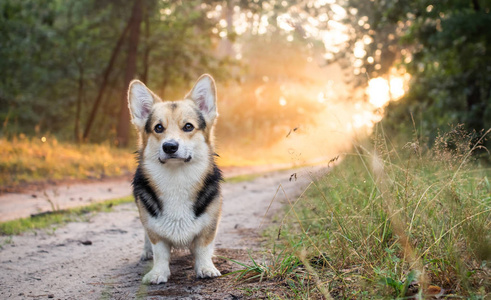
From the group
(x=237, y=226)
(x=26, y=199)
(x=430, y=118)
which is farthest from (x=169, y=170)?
(x=430, y=118)

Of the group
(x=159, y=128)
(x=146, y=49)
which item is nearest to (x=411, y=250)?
A: (x=159, y=128)

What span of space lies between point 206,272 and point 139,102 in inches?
68.0

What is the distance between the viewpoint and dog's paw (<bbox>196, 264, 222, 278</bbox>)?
3.34 m

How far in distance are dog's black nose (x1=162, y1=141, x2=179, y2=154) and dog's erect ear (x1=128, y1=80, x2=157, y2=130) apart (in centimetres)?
64

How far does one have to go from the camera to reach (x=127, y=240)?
16.6 feet

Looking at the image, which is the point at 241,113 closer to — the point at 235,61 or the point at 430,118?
the point at 235,61

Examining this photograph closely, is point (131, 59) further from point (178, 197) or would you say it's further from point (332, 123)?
point (178, 197)

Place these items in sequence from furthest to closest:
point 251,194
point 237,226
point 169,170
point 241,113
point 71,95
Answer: point 241,113, point 71,95, point 251,194, point 237,226, point 169,170

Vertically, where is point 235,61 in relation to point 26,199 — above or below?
above

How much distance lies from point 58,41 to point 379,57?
14036 mm

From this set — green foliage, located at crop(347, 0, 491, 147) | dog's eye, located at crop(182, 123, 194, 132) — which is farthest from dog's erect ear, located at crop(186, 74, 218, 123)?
green foliage, located at crop(347, 0, 491, 147)

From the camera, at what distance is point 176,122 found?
364cm

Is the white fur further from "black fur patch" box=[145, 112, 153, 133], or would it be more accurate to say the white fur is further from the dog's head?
"black fur patch" box=[145, 112, 153, 133]

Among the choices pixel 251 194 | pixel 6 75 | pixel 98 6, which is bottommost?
pixel 251 194
